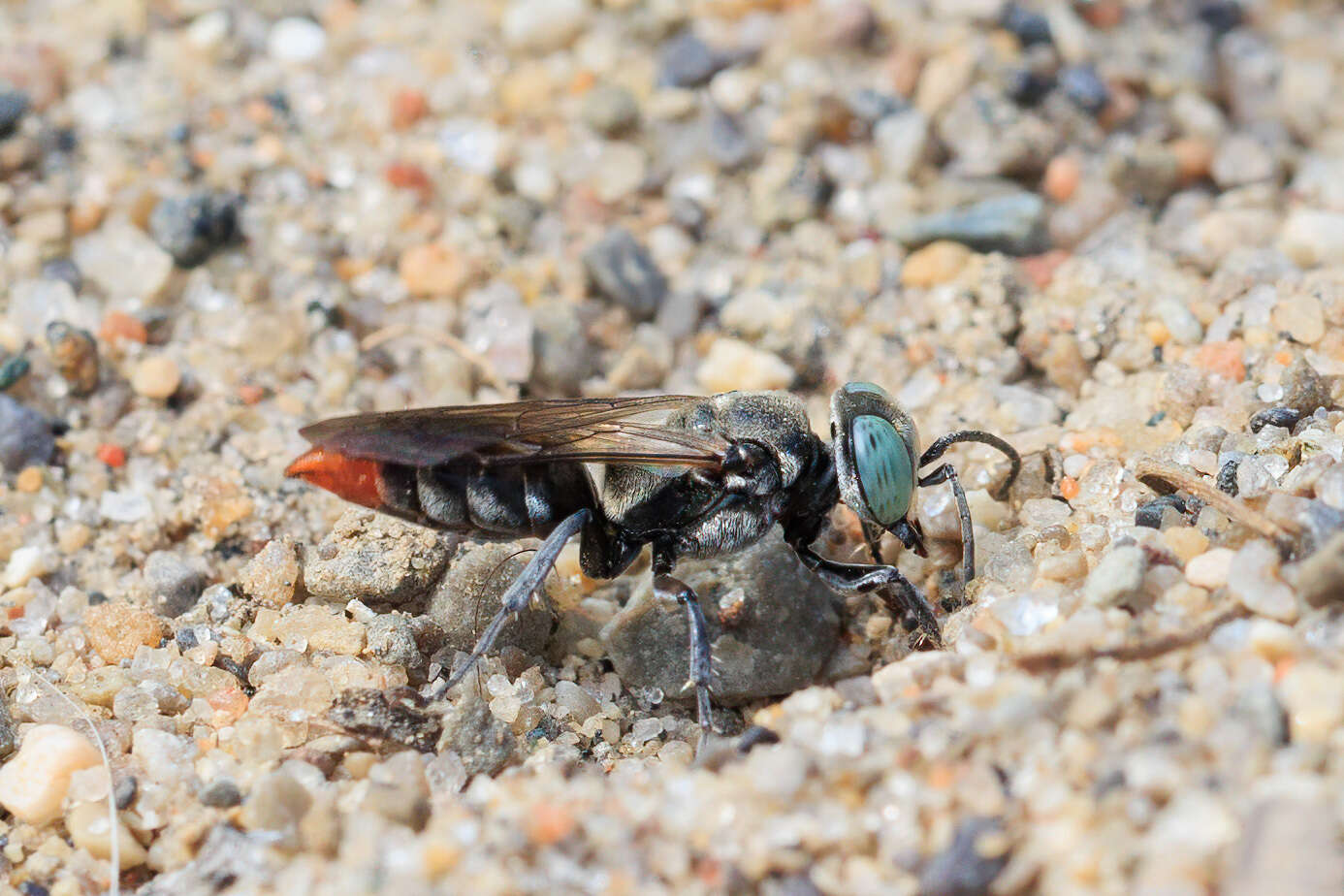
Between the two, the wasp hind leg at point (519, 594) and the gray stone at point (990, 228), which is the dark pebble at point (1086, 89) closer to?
the gray stone at point (990, 228)

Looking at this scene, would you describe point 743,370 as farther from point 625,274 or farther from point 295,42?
point 295,42

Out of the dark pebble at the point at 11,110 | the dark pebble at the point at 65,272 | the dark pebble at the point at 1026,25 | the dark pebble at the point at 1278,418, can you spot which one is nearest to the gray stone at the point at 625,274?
the dark pebble at the point at 65,272

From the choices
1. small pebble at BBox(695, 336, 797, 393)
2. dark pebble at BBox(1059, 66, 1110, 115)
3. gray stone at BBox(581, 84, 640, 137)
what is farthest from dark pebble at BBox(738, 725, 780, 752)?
dark pebble at BBox(1059, 66, 1110, 115)

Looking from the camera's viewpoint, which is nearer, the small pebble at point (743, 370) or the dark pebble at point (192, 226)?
the small pebble at point (743, 370)

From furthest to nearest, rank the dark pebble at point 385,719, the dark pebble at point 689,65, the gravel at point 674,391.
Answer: the dark pebble at point 689,65 < the dark pebble at point 385,719 < the gravel at point 674,391

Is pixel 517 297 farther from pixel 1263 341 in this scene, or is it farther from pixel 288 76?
pixel 1263 341

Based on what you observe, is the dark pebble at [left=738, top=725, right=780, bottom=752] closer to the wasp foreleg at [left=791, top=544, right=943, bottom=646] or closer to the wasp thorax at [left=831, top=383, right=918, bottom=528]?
the wasp foreleg at [left=791, top=544, right=943, bottom=646]

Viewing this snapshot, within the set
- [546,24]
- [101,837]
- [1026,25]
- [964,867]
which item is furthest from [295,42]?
[964,867]

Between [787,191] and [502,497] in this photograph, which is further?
[787,191]
